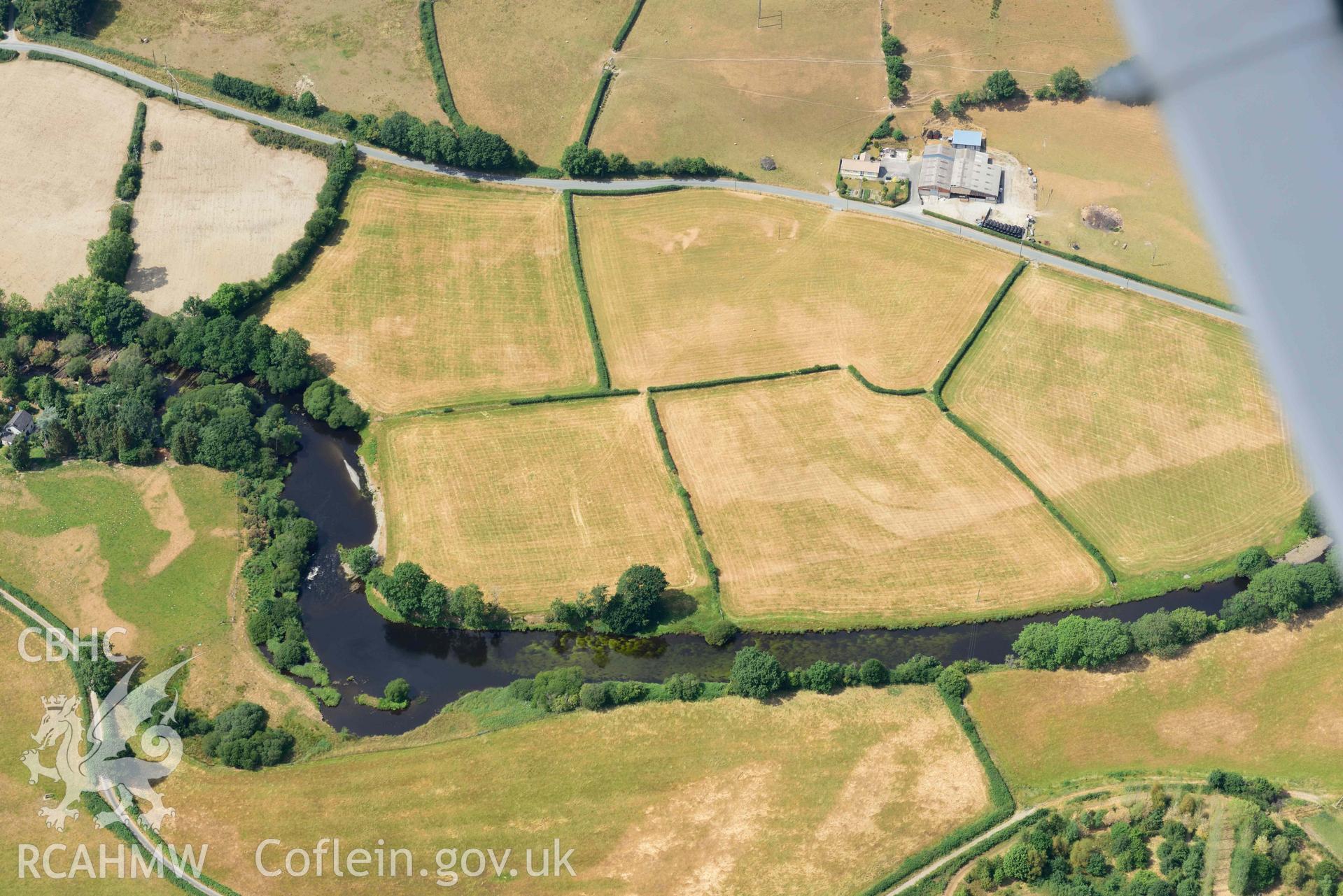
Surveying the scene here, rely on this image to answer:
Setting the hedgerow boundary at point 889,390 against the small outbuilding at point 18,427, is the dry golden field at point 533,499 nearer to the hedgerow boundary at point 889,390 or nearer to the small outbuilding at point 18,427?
the hedgerow boundary at point 889,390

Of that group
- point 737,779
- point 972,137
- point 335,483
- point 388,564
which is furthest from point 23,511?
point 972,137

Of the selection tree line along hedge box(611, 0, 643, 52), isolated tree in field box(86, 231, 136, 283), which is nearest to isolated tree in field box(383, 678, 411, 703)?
isolated tree in field box(86, 231, 136, 283)

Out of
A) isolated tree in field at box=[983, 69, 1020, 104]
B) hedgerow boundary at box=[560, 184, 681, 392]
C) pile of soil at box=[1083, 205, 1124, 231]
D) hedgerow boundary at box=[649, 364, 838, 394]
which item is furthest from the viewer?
isolated tree in field at box=[983, 69, 1020, 104]

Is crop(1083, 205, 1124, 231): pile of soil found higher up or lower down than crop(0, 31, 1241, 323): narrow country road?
higher up

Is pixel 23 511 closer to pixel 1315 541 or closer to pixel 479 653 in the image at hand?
pixel 479 653

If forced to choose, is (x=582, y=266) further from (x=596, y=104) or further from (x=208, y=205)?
(x=208, y=205)

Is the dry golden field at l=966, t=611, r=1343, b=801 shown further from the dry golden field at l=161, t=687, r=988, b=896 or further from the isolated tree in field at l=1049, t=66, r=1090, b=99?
the isolated tree in field at l=1049, t=66, r=1090, b=99

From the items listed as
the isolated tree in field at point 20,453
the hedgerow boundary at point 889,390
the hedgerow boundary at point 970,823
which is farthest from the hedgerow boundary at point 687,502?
the isolated tree in field at point 20,453

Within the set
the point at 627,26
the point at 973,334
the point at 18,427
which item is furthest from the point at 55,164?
the point at 973,334
